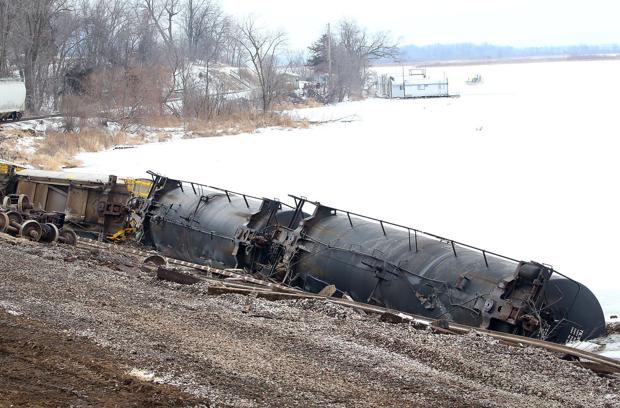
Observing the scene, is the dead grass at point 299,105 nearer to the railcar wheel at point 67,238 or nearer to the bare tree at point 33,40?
the bare tree at point 33,40

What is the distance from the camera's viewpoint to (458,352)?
352 inches

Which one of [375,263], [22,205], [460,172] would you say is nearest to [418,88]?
[460,172]

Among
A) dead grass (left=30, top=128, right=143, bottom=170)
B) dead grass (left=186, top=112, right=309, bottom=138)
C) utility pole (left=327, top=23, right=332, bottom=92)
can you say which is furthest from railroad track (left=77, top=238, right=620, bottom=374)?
utility pole (left=327, top=23, right=332, bottom=92)

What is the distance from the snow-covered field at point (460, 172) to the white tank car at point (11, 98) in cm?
907

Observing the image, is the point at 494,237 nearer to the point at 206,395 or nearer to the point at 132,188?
the point at 132,188

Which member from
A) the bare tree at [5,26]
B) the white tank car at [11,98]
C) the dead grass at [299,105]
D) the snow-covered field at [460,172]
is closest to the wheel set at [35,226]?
the snow-covered field at [460,172]

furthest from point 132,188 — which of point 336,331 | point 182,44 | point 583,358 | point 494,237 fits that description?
point 182,44

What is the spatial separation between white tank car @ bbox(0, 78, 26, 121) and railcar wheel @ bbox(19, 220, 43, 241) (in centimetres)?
3115

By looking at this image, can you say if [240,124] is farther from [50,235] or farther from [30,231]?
Result: [30,231]

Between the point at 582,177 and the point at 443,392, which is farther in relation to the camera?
the point at 582,177

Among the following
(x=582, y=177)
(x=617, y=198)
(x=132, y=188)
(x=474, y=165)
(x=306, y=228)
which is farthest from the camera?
(x=474, y=165)

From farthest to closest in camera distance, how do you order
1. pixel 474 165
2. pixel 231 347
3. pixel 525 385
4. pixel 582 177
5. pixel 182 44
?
pixel 182 44 < pixel 474 165 < pixel 582 177 < pixel 231 347 < pixel 525 385

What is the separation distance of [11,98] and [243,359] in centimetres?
4193

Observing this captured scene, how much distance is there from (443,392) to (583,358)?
2.57 metres
